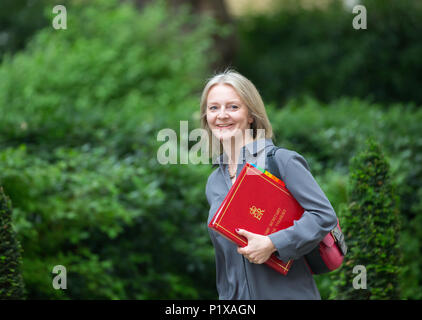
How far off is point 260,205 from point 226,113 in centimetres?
46

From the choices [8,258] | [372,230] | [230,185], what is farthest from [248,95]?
[8,258]

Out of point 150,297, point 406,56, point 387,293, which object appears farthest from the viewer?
point 406,56

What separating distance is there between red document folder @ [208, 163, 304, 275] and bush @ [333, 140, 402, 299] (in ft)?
4.45

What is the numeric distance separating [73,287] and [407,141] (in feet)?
12.3

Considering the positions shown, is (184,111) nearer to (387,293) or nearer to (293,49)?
(387,293)

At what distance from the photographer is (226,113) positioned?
2.32 metres

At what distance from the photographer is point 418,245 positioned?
4973 mm

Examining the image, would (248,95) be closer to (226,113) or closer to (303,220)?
(226,113)

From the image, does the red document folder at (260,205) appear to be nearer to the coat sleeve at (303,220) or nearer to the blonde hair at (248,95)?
the coat sleeve at (303,220)

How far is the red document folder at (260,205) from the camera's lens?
2.13 m

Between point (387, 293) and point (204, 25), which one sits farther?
point (204, 25)

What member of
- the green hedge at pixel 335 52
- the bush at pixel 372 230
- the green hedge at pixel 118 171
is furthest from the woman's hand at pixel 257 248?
the green hedge at pixel 335 52
